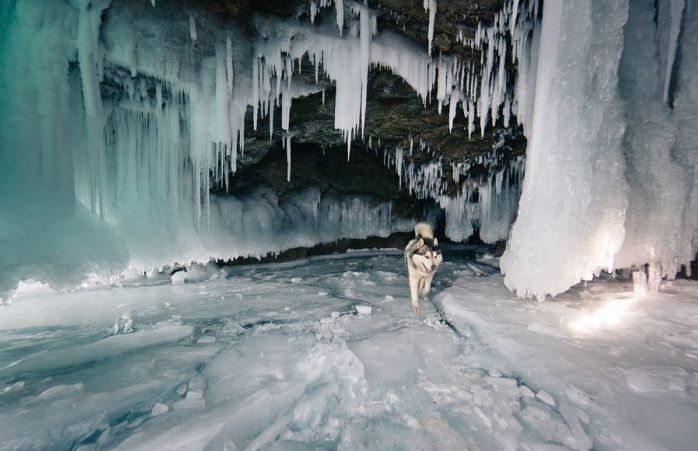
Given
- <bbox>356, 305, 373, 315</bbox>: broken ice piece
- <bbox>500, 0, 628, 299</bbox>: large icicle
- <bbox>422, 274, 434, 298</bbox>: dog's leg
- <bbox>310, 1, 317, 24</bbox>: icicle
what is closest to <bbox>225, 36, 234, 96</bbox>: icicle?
<bbox>310, 1, 317, 24</bbox>: icicle

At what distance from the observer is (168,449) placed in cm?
187

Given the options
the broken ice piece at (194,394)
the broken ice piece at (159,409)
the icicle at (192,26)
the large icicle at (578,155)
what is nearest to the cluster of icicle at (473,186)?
the large icicle at (578,155)

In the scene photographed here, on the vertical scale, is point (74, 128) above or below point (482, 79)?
below

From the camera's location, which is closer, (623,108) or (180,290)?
(623,108)

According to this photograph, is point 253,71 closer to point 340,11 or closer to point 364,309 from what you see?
point 340,11

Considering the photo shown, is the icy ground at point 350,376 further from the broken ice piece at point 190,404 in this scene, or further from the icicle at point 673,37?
the icicle at point 673,37

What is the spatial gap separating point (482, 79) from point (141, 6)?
5.08 m

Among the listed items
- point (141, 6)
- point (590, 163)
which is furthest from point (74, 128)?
point (590, 163)

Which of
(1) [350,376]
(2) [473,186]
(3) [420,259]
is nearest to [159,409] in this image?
(1) [350,376]

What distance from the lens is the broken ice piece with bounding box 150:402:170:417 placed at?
2203 millimetres

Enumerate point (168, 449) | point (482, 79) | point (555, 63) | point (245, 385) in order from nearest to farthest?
point (168, 449) → point (245, 385) → point (555, 63) → point (482, 79)

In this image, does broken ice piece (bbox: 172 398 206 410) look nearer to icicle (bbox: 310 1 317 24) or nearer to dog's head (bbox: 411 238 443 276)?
dog's head (bbox: 411 238 443 276)

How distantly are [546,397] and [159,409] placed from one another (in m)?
2.71

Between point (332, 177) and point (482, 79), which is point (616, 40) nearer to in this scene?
point (482, 79)
